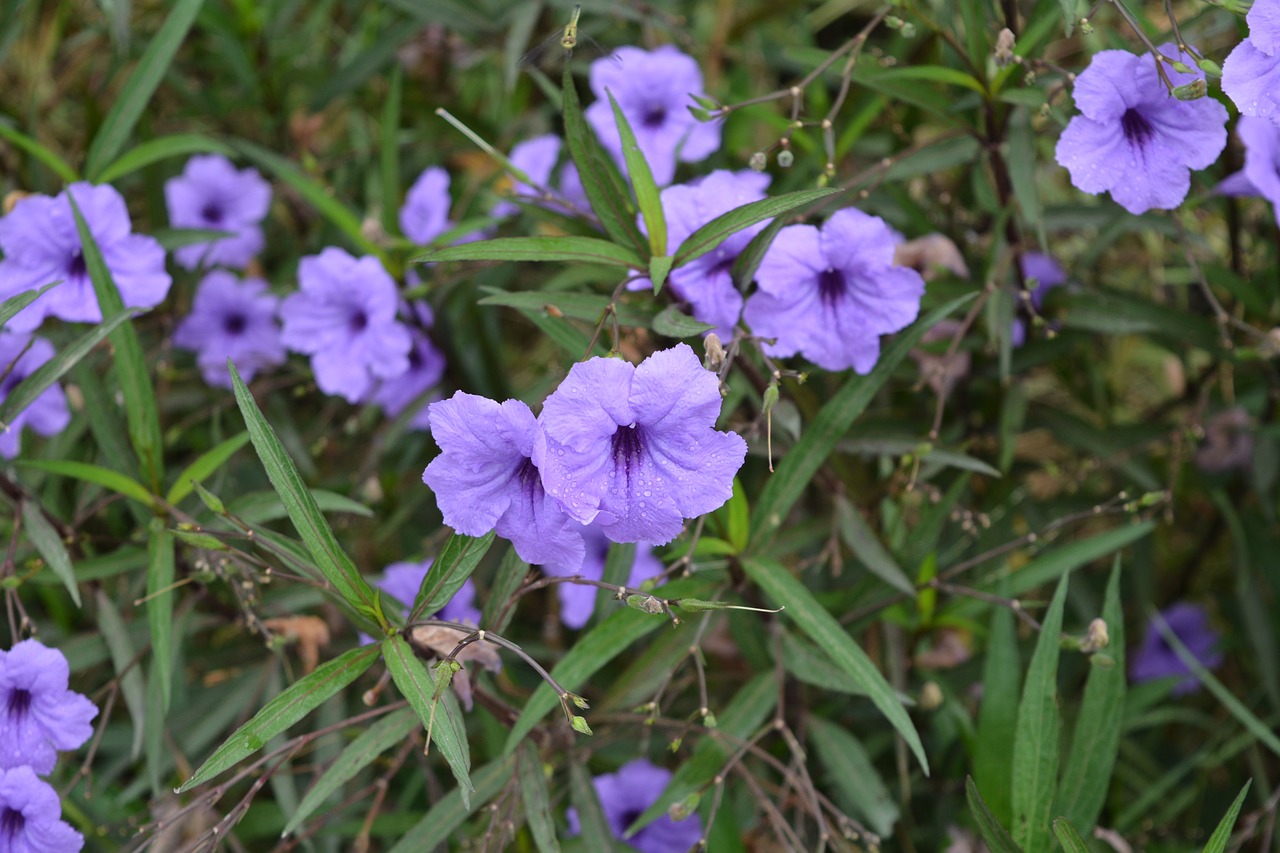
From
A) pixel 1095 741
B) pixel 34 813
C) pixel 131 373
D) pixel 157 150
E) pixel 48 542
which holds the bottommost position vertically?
pixel 1095 741

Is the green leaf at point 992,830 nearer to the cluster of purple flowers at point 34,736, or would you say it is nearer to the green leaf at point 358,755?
the green leaf at point 358,755

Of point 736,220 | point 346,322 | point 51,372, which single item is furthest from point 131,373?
point 736,220

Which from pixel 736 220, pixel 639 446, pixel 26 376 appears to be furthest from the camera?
pixel 26 376

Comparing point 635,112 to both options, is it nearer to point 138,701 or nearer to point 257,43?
point 257,43

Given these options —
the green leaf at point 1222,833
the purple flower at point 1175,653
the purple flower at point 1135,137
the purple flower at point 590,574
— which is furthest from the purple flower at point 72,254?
the purple flower at point 1175,653

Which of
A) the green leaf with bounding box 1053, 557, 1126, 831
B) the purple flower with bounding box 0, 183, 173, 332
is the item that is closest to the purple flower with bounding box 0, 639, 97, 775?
the purple flower with bounding box 0, 183, 173, 332

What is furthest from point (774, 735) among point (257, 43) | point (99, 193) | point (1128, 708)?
point (257, 43)

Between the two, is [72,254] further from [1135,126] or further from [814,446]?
[1135,126]
